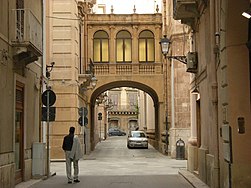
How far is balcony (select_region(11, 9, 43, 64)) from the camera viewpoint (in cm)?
1561

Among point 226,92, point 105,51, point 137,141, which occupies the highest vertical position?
point 105,51

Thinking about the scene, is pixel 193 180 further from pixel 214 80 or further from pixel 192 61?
pixel 214 80

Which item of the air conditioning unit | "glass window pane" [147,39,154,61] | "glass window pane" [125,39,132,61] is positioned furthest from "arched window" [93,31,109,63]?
the air conditioning unit

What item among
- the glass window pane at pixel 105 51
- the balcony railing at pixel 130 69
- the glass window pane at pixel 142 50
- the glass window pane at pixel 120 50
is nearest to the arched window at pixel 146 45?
the glass window pane at pixel 142 50

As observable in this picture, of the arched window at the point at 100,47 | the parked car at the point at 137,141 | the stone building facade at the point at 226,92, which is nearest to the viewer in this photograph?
the stone building facade at the point at 226,92

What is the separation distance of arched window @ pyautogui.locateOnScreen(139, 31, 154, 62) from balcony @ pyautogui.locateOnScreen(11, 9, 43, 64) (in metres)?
22.5

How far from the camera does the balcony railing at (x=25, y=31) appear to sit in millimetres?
15641

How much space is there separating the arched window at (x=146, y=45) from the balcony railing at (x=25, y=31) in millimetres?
22477

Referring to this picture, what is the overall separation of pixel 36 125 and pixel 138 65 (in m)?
19.9

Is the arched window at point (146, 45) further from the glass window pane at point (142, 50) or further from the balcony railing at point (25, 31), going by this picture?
the balcony railing at point (25, 31)

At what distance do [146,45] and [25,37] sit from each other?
962 inches

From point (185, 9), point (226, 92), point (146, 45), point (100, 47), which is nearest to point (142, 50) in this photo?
point (146, 45)

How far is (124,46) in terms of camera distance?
40.0 meters

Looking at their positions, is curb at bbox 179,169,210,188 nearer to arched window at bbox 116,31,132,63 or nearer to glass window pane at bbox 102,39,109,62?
arched window at bbox 116,31,132,63
